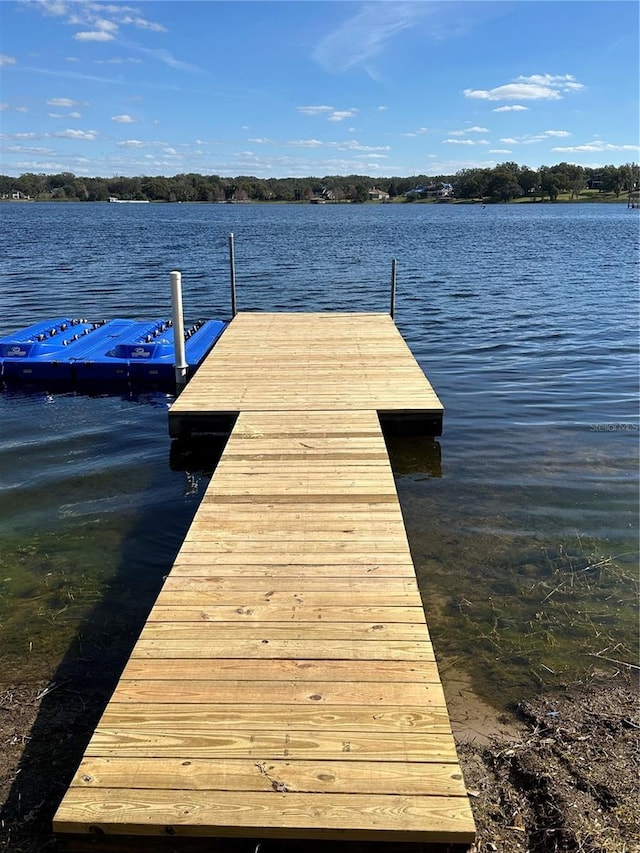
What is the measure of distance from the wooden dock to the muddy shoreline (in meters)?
0.22

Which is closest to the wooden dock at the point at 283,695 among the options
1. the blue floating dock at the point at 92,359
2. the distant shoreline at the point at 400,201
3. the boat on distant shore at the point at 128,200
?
the blue floating dock at the point at 92,359

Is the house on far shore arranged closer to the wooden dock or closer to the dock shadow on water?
the dock shadow on water

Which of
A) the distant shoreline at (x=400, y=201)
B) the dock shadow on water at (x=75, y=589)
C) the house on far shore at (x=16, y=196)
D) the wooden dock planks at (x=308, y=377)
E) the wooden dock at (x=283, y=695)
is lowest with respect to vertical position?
the dock shadow on water at (x=75, y=589)

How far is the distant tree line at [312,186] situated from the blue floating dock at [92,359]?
150 m

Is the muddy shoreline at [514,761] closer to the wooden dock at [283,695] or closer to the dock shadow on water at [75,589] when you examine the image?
the dock shadow on water at [75,589]

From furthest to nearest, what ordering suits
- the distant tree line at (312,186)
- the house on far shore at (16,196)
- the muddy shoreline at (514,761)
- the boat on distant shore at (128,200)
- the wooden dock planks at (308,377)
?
the house on far shore at (16,196), the boat on distant shore at (128,200), the distant tree line at (312,186), the wooden dock planks at (308,377), the muddy shoreline at (514,761)

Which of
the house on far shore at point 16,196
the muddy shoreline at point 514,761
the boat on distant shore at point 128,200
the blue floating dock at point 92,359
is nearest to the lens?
the muddy shoreline at point 514,761

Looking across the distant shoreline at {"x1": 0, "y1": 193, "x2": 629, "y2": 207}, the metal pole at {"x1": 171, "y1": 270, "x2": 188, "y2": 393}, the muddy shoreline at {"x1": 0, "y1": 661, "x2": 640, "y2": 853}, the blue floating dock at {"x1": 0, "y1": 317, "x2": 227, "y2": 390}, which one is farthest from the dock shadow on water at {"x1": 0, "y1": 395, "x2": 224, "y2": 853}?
the distant shoreline at {"x1": 0, "y1": 193, "x2": 629, "y2": 207}

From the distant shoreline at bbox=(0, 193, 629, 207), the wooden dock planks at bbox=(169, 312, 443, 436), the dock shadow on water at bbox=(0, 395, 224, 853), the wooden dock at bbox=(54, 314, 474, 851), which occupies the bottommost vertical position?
the dock shadow on water at bbox=(0, 395, 224, 853)

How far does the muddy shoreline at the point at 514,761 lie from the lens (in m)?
3.14

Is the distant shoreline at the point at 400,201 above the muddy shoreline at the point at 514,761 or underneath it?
above

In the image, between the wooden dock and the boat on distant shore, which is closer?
the wooden dock

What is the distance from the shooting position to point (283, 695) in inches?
122

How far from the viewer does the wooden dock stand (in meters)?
2.52
